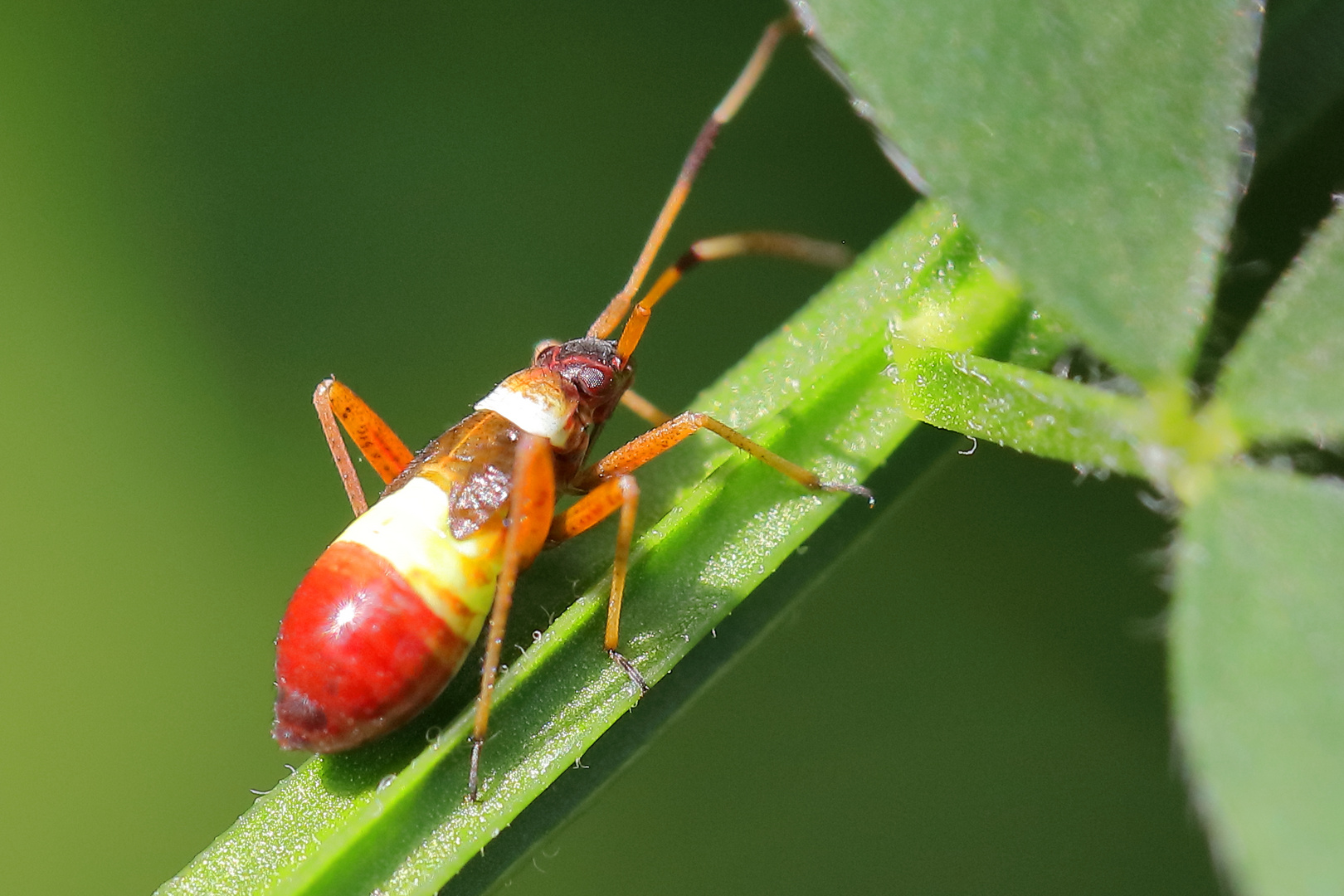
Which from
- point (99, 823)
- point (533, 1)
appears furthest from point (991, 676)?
point (99, 823)

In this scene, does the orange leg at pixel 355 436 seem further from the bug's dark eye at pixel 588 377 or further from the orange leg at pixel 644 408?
the orange leg at pixel 644 408

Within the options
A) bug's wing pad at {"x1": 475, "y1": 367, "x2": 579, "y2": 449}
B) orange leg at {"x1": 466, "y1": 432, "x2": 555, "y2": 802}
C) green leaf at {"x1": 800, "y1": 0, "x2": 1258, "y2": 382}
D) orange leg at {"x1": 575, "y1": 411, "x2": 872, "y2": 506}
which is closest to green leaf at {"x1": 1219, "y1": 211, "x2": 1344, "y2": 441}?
green leaf at {"x1": 800, "y1": 0, "x2": 1258, "y2": 382}

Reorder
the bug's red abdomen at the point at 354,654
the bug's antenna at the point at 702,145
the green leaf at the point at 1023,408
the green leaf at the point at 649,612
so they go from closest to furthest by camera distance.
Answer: the green leaf at the point at 1023,408 → the green leaf at the point at 649,612 → the bug's red abdomen at the point at 354,654 → the bug's antenna at the point at 702,145

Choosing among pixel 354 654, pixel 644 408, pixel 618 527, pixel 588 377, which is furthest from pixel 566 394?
pixel 354 654

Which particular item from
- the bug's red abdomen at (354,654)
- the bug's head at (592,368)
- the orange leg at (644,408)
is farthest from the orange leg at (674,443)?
the bug's red abdomen at (354,654)

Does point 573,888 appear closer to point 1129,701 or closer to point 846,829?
point 846,829

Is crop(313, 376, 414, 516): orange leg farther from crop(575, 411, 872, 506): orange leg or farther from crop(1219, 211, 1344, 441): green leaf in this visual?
crop(1219, 211, 1344, 441): green leaf
